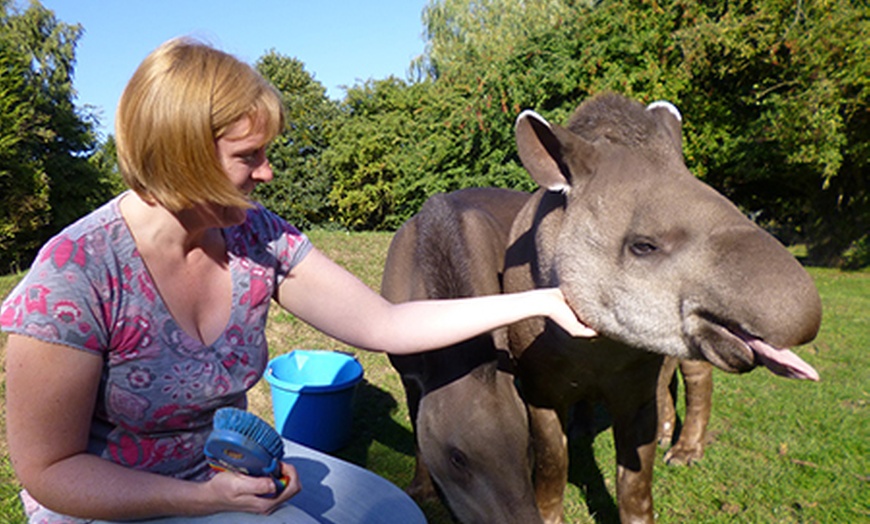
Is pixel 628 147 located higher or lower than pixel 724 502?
higher

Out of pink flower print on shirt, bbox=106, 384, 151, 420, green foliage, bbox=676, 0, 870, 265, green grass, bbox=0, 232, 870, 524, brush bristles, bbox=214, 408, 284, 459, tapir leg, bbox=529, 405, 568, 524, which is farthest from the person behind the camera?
green foliage, bbox=676, 0, 870, 265

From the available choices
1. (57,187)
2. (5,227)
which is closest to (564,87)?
(5,227)

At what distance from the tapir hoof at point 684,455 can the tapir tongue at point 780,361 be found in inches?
129

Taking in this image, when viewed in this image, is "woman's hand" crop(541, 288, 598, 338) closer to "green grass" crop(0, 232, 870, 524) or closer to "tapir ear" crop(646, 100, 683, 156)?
"tapir ear" crop(646, 100, 683, 156)

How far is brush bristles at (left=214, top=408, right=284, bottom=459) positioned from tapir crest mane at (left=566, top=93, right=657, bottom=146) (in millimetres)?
1724

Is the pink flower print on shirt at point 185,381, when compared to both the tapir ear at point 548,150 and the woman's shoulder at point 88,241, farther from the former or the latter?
the tapir ear at point 548,150

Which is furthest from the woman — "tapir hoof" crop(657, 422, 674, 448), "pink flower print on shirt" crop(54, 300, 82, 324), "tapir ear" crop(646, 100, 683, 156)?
"tapir hoof" crop(657, 422, 674, 448)

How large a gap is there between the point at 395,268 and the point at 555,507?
1.69m

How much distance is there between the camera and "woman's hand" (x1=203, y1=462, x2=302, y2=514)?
5.83ft

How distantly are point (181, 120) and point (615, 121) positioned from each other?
1.70 metres

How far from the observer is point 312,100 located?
29.4 m

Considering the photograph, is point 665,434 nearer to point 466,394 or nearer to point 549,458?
point 549,458

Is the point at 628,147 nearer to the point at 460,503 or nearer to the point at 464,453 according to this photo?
the point at 464,453

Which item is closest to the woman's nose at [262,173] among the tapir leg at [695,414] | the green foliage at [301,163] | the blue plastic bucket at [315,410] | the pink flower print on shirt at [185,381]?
the pink flower print on shirt at [185,381]
